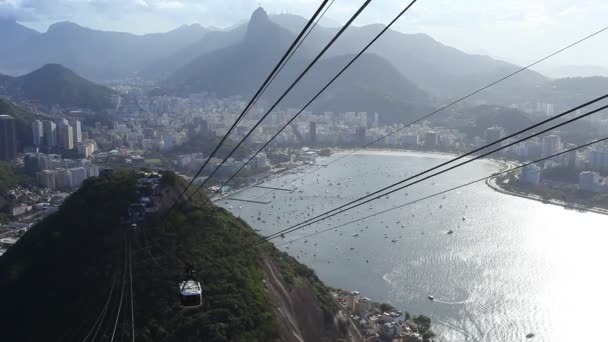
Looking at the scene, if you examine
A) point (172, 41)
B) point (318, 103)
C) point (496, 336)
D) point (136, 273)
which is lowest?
point (496, 336)

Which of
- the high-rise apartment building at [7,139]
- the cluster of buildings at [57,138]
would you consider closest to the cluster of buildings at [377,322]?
the high-rise apartment building at [7,139]

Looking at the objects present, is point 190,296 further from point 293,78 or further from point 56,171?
point 293,78

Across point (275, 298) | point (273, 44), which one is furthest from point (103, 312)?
point (273, 44)

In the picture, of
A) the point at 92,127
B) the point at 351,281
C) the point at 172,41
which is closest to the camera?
the point at 351,281

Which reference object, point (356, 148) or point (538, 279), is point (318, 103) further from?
point (538, 279)

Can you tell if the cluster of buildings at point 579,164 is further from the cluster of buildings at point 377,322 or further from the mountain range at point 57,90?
the mountain range at point 57,90

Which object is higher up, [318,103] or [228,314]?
[318,103]

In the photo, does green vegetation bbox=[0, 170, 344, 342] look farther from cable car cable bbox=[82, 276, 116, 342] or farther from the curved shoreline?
the curved shoreline
